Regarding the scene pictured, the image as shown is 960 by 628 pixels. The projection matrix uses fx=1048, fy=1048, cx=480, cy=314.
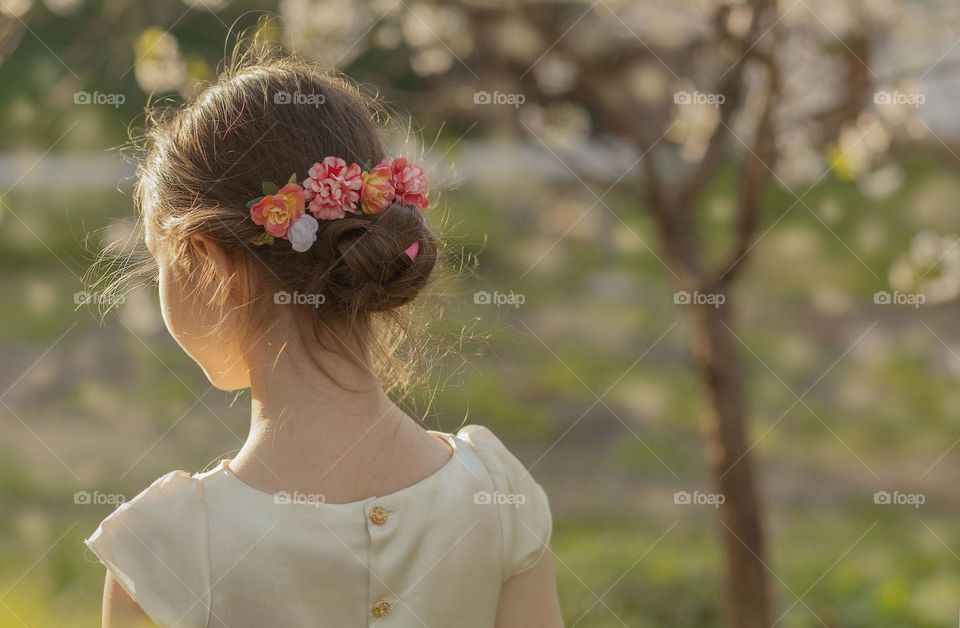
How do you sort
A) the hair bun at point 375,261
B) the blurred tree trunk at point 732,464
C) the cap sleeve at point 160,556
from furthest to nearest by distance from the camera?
the blurred tree trunk at point 732,464 → the hair bun at point 375,261 → the cap sleeve at point 160,556

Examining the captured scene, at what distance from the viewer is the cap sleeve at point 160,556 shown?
3.17 ft

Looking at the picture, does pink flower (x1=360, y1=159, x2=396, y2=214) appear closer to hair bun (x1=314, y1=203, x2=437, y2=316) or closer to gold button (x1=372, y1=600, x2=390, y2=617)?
hair bun (x1=314, y1=203, x2=437, y2=316)

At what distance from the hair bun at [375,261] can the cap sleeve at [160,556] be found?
10.1 inches

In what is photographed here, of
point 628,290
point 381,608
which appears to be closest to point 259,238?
point 381,608

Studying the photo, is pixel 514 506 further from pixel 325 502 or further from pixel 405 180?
pixel 405 180

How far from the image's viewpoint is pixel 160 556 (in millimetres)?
974

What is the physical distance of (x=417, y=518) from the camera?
1063mm

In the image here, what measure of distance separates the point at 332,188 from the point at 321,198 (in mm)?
15

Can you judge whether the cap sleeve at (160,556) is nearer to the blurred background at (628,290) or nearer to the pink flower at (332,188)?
the pink flower at (332,188)

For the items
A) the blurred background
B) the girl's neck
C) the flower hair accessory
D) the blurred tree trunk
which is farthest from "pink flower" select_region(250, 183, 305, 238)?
the blurred tree trunk

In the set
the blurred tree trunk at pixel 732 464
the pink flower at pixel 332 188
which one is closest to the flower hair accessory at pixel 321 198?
the pink flower at pixel 332 188

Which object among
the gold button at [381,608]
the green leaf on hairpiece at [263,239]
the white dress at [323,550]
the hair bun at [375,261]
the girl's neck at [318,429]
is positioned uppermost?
the green leaf on hairpiece at [263,239]

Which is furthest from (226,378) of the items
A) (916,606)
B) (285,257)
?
(916,606)

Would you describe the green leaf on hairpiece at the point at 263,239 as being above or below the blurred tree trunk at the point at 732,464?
above
